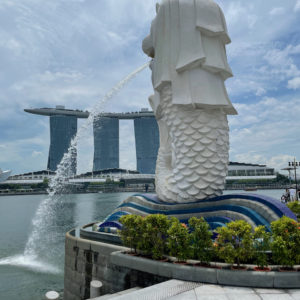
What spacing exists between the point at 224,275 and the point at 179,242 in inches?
46.2

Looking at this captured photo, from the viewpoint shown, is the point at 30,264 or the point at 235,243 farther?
the point at 30,264

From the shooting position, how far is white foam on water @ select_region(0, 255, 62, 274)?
44.2 ft

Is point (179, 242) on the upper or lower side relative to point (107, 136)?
lower

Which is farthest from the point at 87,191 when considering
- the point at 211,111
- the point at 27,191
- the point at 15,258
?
the point at 211,111

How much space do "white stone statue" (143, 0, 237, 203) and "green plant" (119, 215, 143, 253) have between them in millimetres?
4192

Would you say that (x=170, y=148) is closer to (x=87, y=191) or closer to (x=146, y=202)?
(x=146, y=202)

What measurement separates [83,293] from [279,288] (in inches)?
222

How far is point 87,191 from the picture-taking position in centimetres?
9412

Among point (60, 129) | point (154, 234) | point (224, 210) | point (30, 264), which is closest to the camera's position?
point (154, 234)

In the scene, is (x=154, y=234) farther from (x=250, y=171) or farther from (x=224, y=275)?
(x=250, y=171)

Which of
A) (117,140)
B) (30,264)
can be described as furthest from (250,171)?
(30,264)

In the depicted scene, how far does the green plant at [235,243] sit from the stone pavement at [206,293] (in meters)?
0.60

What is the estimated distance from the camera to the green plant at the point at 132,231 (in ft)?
24.3

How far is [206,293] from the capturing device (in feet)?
17.9
